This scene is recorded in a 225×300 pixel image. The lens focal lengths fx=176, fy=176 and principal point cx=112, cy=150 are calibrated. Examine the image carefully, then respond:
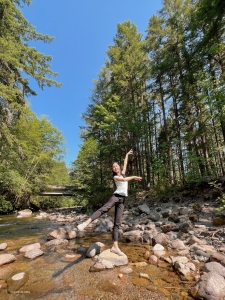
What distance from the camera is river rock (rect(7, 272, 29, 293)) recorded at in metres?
2.65

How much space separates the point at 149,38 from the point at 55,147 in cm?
1774

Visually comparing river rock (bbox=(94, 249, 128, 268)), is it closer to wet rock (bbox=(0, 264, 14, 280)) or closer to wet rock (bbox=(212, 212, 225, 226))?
wet rock (bbox=(0, 264, 14, 280))

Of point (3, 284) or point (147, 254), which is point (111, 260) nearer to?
point (147, 254)

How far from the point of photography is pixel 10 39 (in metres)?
10.3

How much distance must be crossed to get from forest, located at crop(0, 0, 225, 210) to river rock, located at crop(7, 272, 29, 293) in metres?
5.77

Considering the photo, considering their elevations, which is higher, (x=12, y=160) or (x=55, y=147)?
(x=55, y=147)

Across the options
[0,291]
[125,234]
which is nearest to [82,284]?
[0,291]

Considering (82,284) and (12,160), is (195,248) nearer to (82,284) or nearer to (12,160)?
(82,284)

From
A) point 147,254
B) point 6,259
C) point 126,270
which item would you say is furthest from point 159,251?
point 6,259

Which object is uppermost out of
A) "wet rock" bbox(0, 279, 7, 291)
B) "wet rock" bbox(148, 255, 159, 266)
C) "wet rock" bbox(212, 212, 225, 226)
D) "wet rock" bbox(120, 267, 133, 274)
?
"wet rock" bbox(212, 212, 225, 226)

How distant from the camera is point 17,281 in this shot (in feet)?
9.39

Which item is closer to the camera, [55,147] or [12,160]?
[12,160]

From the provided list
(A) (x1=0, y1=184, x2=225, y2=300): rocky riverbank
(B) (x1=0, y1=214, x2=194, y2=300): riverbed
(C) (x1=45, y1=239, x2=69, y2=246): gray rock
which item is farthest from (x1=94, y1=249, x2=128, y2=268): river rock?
(C) (x1=45, y1=239, x2=69, y2=246): gray rock

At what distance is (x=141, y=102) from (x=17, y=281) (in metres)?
16.7
